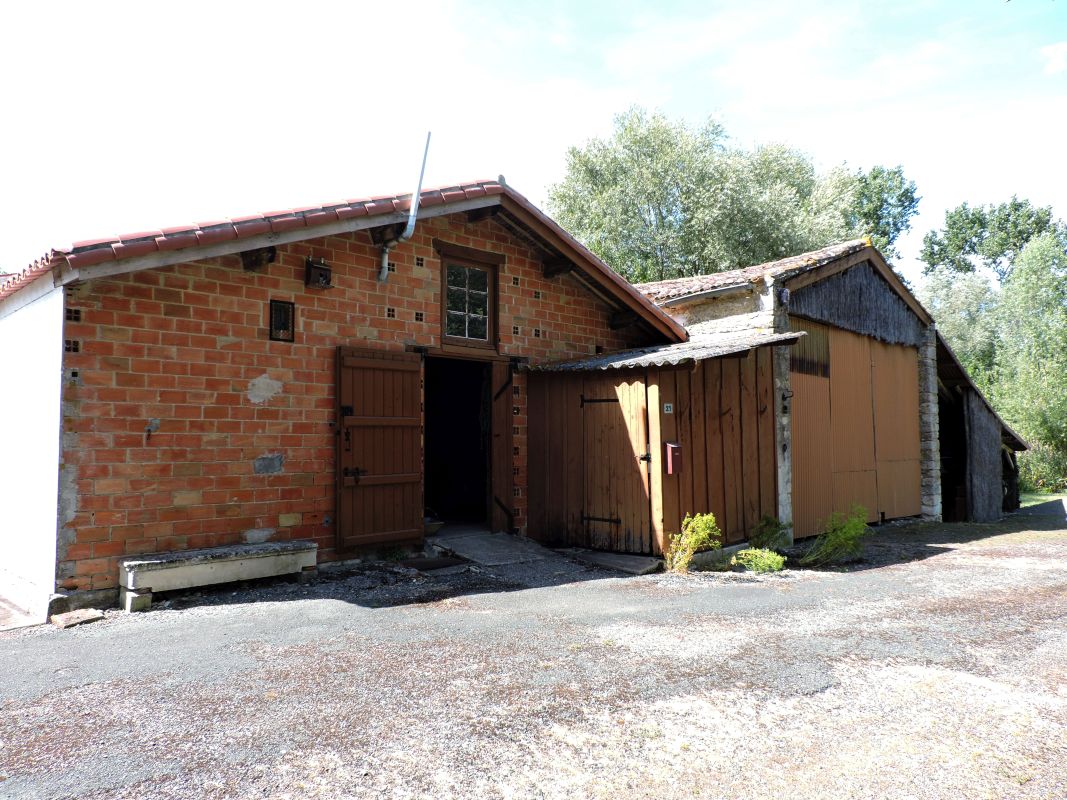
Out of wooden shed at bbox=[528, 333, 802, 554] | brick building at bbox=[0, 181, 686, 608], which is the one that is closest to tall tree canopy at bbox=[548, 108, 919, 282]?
wooden shed at bbox=[528, 333, 802, 554]

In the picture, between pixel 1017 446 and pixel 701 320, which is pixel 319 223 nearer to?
pixel 701 320

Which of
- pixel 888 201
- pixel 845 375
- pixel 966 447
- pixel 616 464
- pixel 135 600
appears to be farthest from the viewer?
pixel 888 201

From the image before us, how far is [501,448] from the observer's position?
8945mm

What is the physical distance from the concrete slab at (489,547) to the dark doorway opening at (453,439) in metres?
2.53

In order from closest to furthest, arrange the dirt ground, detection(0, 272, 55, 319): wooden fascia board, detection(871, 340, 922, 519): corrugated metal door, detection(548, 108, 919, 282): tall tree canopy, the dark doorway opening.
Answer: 1. the dirt ground
2. detection(0, 272, 55, 319): wooden fascia board
3. the dark doorway opening
4. detection(871, 340, 922, 519): corrugated metal door
5. detection(548, 108, 919, 282): tall tree canopy

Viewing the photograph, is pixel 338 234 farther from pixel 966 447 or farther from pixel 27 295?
pixel 966 447

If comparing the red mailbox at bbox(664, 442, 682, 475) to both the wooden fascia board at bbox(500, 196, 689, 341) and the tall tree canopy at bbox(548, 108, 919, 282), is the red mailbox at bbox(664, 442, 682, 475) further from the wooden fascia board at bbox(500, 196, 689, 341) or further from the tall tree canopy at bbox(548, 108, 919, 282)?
the tall tree canopy at bbox(548, 108, 919, 282)

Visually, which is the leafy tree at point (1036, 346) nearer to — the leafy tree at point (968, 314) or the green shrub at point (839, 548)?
the leafy tree at point (968, 314)

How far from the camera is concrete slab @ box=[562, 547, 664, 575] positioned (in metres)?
7.49

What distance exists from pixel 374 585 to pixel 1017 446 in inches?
668

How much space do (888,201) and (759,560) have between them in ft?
115

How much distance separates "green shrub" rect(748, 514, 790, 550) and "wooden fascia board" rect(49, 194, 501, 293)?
538 centimetres

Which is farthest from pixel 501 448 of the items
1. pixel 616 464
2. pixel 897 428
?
pixel 897 428

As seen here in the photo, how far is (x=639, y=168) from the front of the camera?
2312 centimetres
